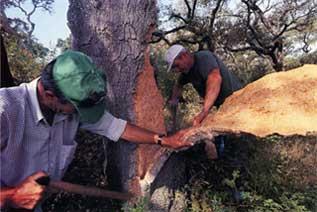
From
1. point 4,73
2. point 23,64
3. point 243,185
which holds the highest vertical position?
point 4,73

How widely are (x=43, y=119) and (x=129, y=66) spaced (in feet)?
4.41

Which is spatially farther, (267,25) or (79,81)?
(267,25)

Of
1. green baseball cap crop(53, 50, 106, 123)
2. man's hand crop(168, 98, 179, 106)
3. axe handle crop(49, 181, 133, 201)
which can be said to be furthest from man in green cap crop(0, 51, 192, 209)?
man's hand crop(168, 98, 179, 106)

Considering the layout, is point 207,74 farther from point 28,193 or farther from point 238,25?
point 238,25

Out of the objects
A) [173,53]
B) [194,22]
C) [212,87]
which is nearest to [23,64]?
[173,53]

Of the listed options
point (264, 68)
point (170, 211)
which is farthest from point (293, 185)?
point (264, 68)

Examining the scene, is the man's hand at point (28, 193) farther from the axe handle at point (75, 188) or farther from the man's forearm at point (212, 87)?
the man's forearm at point (212, 87)

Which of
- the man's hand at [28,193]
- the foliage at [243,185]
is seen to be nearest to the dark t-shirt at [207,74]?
the foliage at [243,185]

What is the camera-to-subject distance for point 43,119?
2572 mm

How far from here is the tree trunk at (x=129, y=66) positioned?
12.3 ft

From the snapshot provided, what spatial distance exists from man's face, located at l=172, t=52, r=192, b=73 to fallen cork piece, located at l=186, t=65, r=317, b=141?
0.93 metres

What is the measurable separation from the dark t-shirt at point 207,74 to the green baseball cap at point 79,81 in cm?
216

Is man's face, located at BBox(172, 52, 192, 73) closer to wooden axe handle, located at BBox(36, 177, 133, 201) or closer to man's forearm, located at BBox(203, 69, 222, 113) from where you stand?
man's forearm, located at BBox(203, 69, 222, 113)

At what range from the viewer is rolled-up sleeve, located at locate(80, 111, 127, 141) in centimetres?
305
